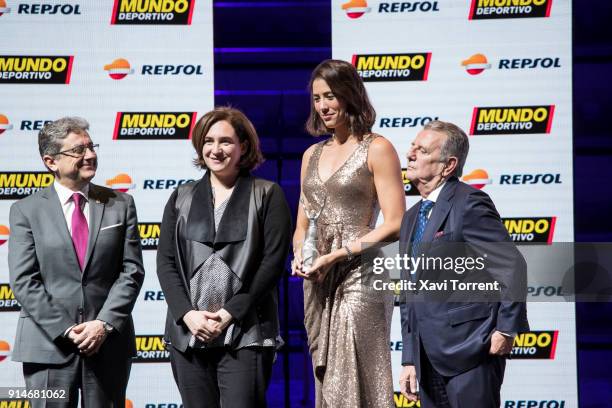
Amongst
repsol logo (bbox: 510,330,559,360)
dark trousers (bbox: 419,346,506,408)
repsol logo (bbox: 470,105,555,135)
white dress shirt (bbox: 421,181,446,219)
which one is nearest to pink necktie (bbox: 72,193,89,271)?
white dress shirt (bbox: 421,181,446,219)

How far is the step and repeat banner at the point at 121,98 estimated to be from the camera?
5215mm

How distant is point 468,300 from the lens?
2898 mm

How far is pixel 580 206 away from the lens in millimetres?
5605

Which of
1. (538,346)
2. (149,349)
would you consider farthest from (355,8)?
(149,349)

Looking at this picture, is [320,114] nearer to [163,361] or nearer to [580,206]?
[163,361]

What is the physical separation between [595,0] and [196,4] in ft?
9.19

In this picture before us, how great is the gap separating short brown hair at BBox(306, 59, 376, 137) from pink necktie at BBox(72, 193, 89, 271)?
3.91ft

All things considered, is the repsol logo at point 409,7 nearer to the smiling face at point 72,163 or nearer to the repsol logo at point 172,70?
the repsol logo at point 172,70

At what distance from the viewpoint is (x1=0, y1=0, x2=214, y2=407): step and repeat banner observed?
521cm

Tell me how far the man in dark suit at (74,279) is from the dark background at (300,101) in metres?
2.17

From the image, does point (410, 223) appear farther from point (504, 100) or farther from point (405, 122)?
point (504, 100)

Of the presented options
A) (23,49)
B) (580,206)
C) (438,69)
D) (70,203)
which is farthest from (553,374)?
(23,49)

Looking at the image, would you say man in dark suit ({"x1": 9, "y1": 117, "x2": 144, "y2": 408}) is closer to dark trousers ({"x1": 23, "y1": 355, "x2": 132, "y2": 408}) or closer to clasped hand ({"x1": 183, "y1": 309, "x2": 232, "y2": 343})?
dark trousers ({"x1": 23, "y1": 355, "x2": 132, "y2": 408})

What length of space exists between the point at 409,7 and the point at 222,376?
3.04 meters
